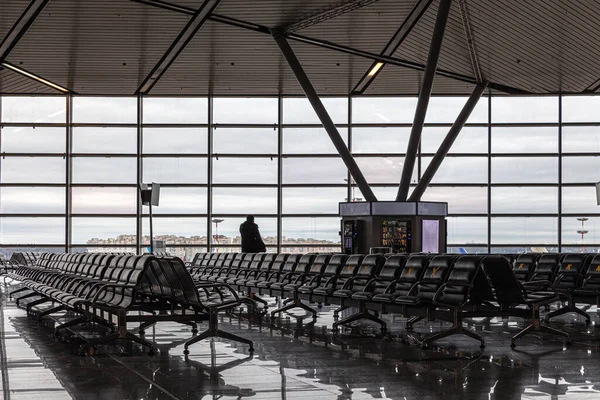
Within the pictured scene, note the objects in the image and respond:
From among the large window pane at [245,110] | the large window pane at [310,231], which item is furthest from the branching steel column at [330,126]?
the large window pane at [310,231]

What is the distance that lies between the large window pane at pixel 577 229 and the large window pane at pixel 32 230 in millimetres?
15700

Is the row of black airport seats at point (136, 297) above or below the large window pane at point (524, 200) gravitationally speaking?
below

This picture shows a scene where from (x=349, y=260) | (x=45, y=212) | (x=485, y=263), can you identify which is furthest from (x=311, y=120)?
(x=485, y=263)

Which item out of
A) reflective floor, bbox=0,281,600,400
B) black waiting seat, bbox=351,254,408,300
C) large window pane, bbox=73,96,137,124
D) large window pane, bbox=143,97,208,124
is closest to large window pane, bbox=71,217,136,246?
large window pane, bbox=73,96,137,124

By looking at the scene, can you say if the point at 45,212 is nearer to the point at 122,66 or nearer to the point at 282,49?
the point at 122,66

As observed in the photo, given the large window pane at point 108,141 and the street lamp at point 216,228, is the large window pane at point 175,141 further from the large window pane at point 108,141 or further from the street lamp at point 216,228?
the street lamp at point 216,228

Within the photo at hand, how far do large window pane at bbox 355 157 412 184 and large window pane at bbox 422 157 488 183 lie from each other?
89 cm

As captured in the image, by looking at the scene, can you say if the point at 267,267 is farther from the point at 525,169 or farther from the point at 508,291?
the point at 525,169

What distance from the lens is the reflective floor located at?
209 inches

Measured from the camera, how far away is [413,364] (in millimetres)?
6594

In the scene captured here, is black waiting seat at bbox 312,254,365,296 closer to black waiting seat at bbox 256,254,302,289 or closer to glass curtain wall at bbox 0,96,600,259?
black waiting seat at bbox 256,254,302,289

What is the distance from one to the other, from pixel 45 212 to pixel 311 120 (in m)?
8.75

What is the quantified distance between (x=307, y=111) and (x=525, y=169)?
6.99 metres

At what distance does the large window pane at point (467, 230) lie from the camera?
25.7 m
